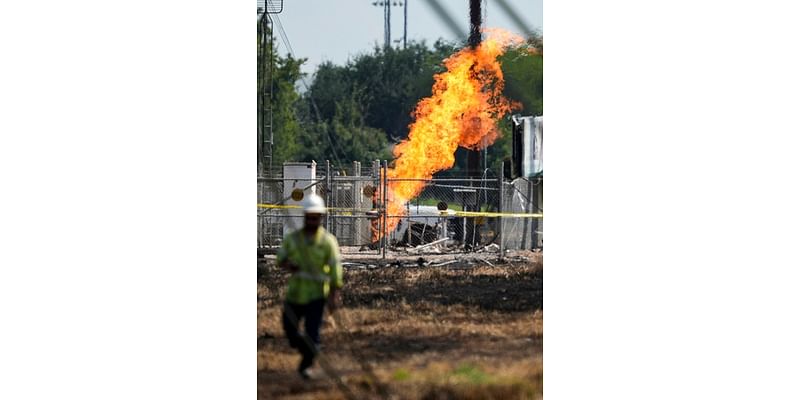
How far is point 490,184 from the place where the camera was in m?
23.1

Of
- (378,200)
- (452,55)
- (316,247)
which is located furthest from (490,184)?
(316,247)

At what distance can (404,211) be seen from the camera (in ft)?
68.8

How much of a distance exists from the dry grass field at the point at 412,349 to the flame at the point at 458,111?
2885mm

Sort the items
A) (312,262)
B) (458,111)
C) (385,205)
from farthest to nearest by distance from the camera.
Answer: (385,205) → (458,111) → (312,262)

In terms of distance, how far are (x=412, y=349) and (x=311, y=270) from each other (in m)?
1.80

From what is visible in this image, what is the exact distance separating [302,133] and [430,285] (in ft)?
16.0

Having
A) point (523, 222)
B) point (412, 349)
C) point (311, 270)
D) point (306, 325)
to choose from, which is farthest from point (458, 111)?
point (523, 222)

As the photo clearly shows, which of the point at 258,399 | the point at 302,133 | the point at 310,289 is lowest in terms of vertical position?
the point at 258,399

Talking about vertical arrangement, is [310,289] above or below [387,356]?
above

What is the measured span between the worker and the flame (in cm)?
470

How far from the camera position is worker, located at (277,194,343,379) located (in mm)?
10578

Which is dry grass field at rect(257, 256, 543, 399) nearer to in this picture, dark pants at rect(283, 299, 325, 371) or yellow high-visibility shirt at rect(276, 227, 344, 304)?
dark pants at rect(283, 299, 325, 371)

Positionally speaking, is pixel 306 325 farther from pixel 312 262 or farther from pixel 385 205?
pixel 385 205

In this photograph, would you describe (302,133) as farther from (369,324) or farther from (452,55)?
(369,324)
